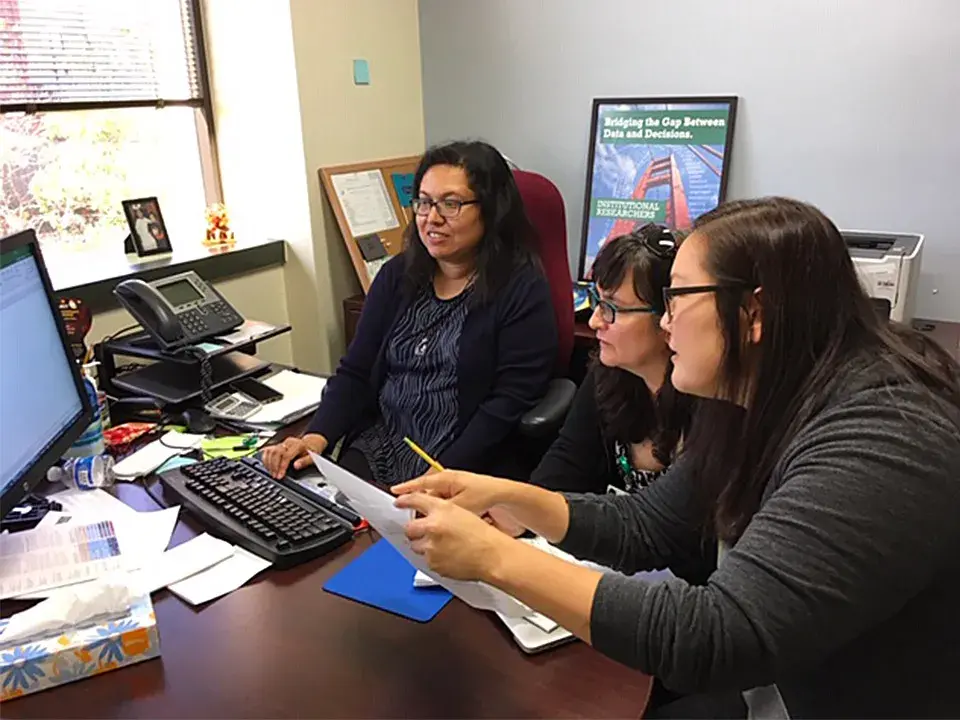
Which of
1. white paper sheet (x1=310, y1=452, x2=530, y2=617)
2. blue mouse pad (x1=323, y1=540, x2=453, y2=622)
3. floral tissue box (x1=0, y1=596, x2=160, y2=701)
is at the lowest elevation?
blue mouse pad (x1=323, y1=540, x2=453, y2=622)

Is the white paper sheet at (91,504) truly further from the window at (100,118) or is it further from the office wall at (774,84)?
the office wall at (774,84)

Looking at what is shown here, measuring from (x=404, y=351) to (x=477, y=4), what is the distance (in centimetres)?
172

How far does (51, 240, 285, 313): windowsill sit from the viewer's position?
224 centimetres

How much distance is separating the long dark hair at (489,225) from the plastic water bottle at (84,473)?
0.86 metres

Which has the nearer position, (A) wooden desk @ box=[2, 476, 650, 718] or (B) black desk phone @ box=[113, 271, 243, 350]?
(A) wooden desk @ box=[2, 476, 650, 718]

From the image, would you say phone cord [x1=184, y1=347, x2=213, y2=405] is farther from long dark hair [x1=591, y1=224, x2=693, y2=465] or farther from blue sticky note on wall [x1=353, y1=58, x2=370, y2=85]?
blue sticky note on wall [x1=353, y1=58, x2=370, y2=85]

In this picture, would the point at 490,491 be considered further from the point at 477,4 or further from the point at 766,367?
the point at 477,4

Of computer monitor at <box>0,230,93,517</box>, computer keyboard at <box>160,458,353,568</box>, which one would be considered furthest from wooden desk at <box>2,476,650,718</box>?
computer monitor at <box>0,230,93,517</box>

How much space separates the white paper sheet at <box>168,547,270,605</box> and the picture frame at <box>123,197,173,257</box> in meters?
1.60

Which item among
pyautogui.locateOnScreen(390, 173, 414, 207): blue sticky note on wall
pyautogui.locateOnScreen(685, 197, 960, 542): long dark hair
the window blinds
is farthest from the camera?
pyautogui.locateOnScreen(390, 173, 414, 207): blue sticky note on wall

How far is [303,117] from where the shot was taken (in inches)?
109

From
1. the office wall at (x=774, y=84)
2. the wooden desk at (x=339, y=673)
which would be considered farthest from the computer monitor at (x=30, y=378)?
the office wall at (x=774, y=84)

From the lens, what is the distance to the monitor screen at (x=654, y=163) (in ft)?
9.12

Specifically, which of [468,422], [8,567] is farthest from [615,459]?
[8,567]
